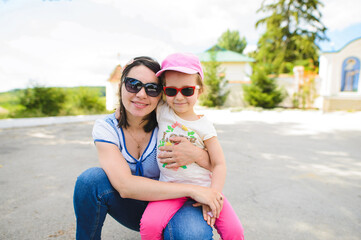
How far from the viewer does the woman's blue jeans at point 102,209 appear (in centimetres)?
122

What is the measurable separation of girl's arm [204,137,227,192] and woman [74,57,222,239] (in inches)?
2.2

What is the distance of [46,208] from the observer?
2.30 meters

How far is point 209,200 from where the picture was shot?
1263 millimetres

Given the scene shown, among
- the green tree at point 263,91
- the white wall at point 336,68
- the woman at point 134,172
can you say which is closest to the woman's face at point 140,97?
the woman at point 134,172

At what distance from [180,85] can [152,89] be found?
18 centimetres

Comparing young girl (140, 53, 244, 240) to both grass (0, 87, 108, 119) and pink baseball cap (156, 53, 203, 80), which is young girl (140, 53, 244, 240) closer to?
pink baseball cap (156, 53, 203, 80)

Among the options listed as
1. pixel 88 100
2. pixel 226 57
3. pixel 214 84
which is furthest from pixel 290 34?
pixel 88 100

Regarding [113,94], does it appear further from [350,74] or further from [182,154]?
[350,74]

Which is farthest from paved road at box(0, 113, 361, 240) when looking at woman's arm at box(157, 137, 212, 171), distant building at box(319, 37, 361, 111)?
distant building at box(319, 37, 361, 111)

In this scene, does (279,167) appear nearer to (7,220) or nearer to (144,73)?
(144,73)

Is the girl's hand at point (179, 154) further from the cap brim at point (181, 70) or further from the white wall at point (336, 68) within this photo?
the white wall at point (336, 68)

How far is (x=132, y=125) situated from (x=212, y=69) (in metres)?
15.4

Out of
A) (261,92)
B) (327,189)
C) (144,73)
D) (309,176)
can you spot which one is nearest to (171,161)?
(144,73)

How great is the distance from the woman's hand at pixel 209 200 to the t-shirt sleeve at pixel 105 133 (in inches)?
23.1
